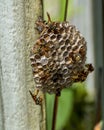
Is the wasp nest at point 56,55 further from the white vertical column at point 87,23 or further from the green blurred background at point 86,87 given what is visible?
the white vertical column at point 87,23

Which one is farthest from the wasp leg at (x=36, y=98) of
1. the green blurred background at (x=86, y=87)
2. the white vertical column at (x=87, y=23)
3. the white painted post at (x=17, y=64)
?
the white vertical column at (x=87, y=23)

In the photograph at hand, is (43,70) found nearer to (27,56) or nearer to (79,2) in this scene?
(27,56)

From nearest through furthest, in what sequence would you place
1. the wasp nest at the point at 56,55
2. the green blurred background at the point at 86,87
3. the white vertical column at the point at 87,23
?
the wasp nest at the point at 56,55 < the green blurred background at the point at 86,87 < the white vertical column at the point at 87,23

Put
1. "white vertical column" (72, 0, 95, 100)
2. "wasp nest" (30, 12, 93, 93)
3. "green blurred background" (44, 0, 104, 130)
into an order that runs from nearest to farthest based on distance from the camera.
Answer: "wasp nest" (30, 12, 93, 93)
"green blurred background" (44, 0, 104, 130)
"white vertical column" (72, 0, 95, 100)

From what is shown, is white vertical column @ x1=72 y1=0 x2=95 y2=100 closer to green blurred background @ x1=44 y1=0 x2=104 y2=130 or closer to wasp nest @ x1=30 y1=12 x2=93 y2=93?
green blurred background @ x1=44 y1=0 x2=104 y2=130

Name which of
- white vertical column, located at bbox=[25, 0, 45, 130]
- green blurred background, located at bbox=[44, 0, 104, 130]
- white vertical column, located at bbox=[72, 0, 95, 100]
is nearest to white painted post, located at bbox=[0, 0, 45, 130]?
white vertical column, located at bbox=[25, 0, 45, 130]

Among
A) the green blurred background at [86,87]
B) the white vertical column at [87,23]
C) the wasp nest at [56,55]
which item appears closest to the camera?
the wasp nest at [56,55]
